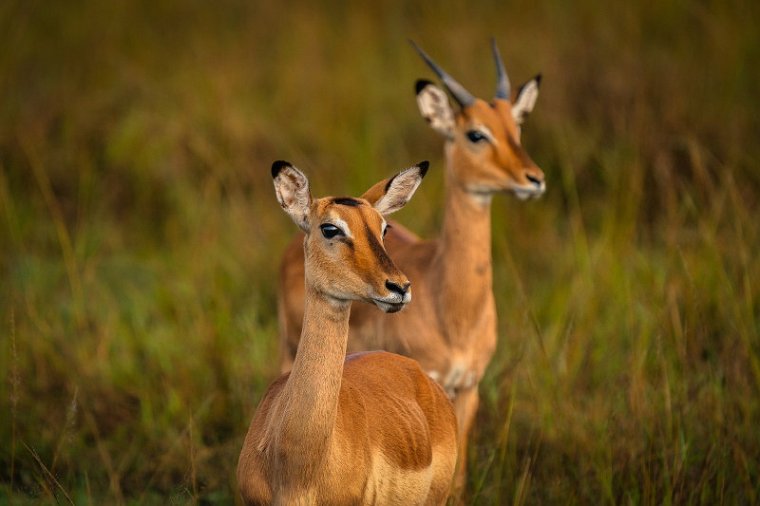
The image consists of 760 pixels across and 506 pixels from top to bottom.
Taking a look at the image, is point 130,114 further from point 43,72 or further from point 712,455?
point 712,455

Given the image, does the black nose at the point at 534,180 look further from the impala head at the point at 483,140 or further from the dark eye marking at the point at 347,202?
the dark eye marking at the point at 347,202

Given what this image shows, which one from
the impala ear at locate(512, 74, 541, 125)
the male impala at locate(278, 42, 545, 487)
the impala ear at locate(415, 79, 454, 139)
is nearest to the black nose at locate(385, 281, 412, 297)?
the male impala at locate(278, 42, 545, 487)

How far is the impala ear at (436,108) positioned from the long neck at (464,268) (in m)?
0.47

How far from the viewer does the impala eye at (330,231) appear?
12.0 ft

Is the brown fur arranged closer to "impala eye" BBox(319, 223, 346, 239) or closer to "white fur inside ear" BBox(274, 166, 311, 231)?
"white fur inside ear" BBox(274, 166, 311, 231)

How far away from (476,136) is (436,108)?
1.19ft

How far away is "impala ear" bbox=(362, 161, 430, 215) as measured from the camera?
3.99 metres

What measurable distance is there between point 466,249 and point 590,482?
1334 millimetres

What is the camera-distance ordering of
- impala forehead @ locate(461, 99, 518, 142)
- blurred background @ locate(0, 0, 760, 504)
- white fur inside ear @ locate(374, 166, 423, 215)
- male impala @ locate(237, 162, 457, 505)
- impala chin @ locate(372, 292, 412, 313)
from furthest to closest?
impala forehead @ locate(461, 99, 518, 142) → blurred background @ locate(0, 0, 760, 504) → white fur inside ear @ locate(374, 166, 423, 215) → male impala @ locate(237, 162, 457, 505) → impala chin @ locate(372, 292, 412, 313)

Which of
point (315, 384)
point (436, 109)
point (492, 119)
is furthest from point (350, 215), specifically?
point (436, 109)

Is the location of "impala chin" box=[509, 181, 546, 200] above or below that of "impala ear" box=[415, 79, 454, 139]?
below

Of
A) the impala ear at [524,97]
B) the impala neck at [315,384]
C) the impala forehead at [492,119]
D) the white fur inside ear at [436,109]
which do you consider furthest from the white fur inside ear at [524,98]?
the impala neck at [315,384]

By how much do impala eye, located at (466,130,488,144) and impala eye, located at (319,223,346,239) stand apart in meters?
2.21

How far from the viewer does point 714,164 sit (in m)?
8.11
